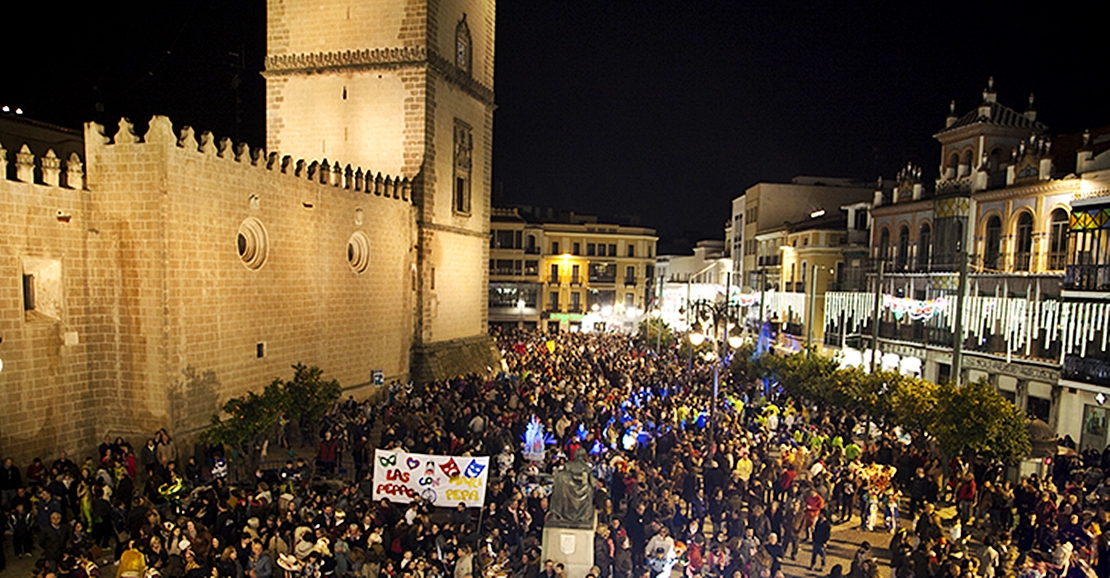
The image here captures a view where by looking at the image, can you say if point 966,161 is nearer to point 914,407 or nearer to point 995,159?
point 995,159

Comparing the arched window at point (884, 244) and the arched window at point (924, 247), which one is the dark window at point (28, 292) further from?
the arched window at point (884, 244)

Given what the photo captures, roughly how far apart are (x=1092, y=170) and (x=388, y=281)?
897 inches

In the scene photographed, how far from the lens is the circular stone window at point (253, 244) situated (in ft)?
58.6

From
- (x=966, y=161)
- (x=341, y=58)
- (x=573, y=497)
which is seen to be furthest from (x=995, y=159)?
(x=573, y=497)

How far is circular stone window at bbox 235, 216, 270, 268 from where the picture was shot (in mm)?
17859

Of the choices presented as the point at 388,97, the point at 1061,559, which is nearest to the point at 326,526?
the point at 1061,559

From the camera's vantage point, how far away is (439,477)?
1196 cm

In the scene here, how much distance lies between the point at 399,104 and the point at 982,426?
66.7 feet

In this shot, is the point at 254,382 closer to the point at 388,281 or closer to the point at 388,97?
the point at 388,281

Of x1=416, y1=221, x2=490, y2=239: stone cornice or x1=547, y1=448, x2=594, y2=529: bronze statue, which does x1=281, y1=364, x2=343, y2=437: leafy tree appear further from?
x1=416, y1=221, x2=490, y2=239: stone cornice

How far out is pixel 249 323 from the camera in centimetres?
1783

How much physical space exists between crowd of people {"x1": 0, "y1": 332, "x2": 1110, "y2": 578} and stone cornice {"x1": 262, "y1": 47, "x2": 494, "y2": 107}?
1298cm

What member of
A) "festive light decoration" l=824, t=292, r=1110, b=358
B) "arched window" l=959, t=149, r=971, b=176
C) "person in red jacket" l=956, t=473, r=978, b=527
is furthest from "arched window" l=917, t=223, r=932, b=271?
"person in red jacket" l=956, t=473, r=978, b=527

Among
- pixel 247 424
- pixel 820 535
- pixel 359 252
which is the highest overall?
pixel 359 252
